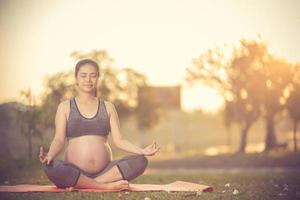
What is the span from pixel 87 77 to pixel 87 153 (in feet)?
2.63

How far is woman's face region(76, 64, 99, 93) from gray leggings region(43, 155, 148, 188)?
83 cm

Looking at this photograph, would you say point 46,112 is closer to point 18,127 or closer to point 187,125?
point 18,127

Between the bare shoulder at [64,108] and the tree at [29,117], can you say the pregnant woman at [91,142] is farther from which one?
the tree at [29,117]

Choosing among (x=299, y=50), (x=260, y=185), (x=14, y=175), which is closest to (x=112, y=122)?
(x=260, y=185)

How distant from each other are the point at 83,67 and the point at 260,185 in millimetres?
2489

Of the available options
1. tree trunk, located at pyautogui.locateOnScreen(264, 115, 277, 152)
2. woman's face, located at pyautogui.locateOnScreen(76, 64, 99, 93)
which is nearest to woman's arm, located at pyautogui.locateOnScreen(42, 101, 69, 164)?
woman's face, located at pyautogui.locateOnScreen(76, 64, 99, 93)

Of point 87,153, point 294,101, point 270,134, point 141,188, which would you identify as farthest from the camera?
point 270,134

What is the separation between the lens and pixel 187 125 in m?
37.4

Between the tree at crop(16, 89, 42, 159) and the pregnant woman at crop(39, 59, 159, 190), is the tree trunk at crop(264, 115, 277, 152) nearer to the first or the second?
the tree at crop(16, 89, 42, 159)

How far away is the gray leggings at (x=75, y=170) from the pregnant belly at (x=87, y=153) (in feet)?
0.22

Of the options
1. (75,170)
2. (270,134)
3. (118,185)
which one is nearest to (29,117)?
(75,170)

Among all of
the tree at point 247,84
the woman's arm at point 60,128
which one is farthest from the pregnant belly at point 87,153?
the tree at point 247,84

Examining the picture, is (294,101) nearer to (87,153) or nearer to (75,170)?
(87,153)

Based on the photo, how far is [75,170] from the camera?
5152 mm
